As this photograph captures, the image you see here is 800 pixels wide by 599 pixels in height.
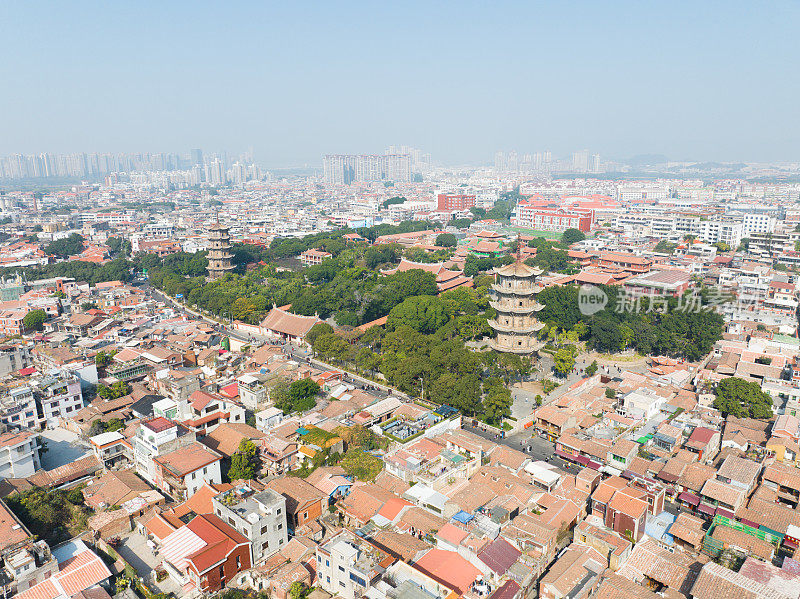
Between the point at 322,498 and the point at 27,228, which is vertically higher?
the point at 27,228

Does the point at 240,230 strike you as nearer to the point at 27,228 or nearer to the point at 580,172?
the point at 27,228

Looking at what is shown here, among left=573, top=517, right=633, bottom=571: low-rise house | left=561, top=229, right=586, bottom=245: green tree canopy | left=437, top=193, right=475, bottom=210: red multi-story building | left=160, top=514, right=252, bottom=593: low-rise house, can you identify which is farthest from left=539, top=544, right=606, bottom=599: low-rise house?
left=437, top=193, right=475, bottom=210: red multi-story building

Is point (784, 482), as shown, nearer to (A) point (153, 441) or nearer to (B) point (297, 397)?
(B) point (297, 397)

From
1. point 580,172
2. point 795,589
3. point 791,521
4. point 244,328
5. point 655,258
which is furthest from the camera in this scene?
point 580,172

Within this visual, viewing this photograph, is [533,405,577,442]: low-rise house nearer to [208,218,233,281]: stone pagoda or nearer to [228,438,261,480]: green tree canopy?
[228,438,261,480]: green tree canopy

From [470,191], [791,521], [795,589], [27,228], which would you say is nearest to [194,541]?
[795,589]
